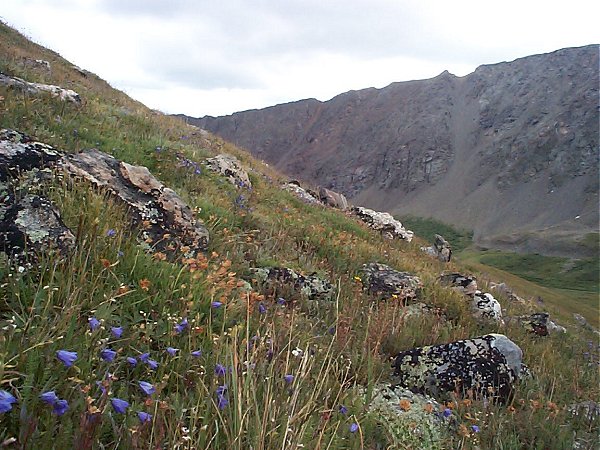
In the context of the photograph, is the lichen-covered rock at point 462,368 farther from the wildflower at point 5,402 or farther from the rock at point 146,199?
the wildflower at point 5,402

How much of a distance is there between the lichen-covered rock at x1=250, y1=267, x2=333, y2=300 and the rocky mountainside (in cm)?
11768

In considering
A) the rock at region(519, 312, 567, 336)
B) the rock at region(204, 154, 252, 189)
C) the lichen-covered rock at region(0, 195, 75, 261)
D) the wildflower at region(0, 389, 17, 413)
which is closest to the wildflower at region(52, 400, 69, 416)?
the wildflower at region(0, 389, 17, 413)

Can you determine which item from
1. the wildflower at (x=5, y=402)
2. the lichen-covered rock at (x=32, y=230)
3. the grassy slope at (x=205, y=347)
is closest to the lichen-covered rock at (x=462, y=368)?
the grassy slope at (x=205, y=347)

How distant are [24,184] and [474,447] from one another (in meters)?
3.73

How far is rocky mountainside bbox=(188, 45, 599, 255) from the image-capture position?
125 metres

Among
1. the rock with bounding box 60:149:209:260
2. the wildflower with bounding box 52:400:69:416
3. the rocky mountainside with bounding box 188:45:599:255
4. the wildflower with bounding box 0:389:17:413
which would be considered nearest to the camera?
the wildflower with bounding box 0:389:17:413

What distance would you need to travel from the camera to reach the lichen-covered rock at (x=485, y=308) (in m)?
7.28

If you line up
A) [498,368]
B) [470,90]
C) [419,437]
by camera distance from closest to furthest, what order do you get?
[419,437] → [498,368] → [470,90]

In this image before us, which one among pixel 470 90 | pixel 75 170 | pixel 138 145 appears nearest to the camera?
pixel 75 170

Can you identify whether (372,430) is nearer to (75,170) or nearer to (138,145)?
(75,170)

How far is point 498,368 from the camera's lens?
4.56 meters

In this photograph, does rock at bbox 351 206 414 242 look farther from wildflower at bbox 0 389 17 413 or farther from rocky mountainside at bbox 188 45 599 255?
rocky mountainside at bbox 188 45 599 255

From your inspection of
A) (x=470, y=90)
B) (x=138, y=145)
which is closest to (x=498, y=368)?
(x=138, y=145)

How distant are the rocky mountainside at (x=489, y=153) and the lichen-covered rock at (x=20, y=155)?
11906 centimetres
